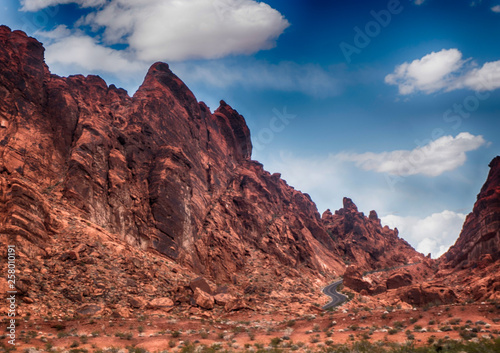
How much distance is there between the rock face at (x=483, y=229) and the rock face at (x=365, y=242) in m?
36.2

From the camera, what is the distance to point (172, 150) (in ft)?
182

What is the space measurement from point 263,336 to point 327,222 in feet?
419

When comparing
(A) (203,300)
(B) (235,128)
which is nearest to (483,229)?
(A) (203,300)

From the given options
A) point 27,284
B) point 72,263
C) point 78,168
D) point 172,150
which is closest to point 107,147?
point 78,168

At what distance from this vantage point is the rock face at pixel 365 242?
377 feet

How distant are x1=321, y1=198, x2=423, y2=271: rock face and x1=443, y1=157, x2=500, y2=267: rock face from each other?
36222mm

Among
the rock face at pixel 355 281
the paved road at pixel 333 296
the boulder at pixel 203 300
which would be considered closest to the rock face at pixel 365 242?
the paved road at pixel 333 296

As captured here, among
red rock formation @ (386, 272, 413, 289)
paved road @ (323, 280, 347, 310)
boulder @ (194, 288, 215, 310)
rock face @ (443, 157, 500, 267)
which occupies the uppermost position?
rock face @ (443, 157, 500, 267)

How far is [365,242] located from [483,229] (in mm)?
58234

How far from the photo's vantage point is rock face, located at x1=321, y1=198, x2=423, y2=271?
114938 millimetres

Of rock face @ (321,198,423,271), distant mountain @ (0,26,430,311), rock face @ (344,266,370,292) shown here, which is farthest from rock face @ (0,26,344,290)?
rock face @ (321,198,423,271)

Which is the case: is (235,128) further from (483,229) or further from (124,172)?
(483,229)

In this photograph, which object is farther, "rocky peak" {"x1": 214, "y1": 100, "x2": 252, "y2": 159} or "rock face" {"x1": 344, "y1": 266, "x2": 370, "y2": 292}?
"rocky peak" {"x1": 214, "y1": 100, "x2": 252, "y2": 159}

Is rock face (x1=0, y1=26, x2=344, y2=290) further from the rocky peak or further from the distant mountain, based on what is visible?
the rocky peak
